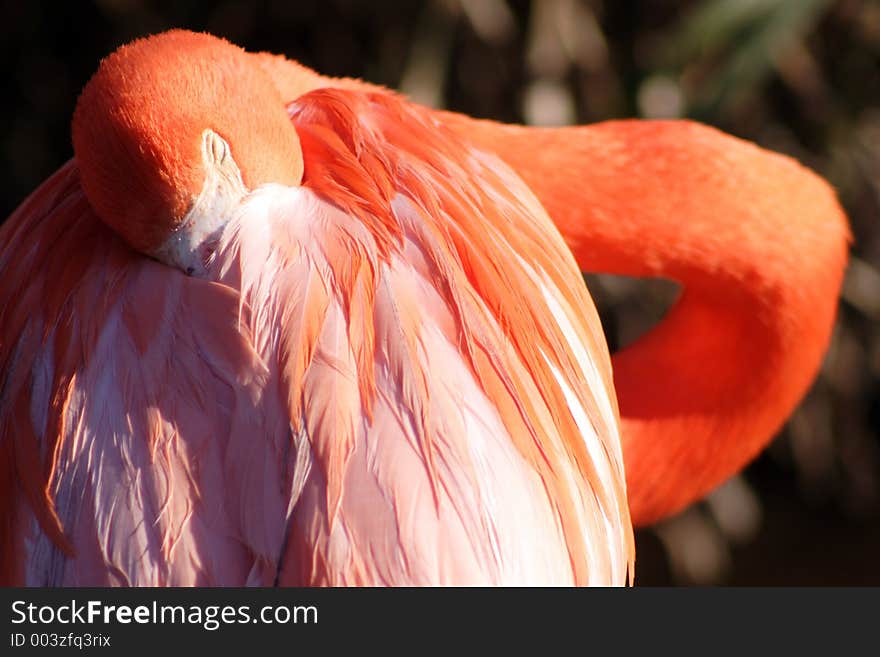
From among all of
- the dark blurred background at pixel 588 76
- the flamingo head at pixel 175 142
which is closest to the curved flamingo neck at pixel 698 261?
the flamingo head at pixel 175 142

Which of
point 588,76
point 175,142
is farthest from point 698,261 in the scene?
point 588,76

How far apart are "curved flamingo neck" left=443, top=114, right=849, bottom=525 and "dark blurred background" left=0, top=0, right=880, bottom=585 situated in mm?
740

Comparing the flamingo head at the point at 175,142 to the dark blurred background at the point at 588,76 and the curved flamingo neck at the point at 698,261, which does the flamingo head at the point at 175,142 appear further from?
the dark blurred background at the point at 588,76

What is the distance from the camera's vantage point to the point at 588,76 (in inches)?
95.8

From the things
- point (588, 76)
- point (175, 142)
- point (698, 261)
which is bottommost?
point (175, 142)

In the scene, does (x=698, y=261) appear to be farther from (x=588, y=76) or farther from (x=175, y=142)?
(x=588, y=76)

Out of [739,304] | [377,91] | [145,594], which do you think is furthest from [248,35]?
[145,594]

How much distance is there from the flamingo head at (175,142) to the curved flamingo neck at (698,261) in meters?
0.37

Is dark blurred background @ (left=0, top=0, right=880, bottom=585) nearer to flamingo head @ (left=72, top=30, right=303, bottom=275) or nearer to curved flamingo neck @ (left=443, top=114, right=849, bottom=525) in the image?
curved flamingo neck @ (left=443, top=114, right=849, bottom=525)

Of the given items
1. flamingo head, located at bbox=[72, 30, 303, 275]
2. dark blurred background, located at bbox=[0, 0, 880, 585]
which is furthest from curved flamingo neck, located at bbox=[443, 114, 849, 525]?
dark blurred background, located at bbox=[0, 0, 880, 585]

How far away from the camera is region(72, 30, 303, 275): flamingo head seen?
953 mm

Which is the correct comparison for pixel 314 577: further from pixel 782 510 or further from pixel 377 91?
pixel 782 510

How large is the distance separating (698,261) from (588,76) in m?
1.14

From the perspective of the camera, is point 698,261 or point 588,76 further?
point 588,76
